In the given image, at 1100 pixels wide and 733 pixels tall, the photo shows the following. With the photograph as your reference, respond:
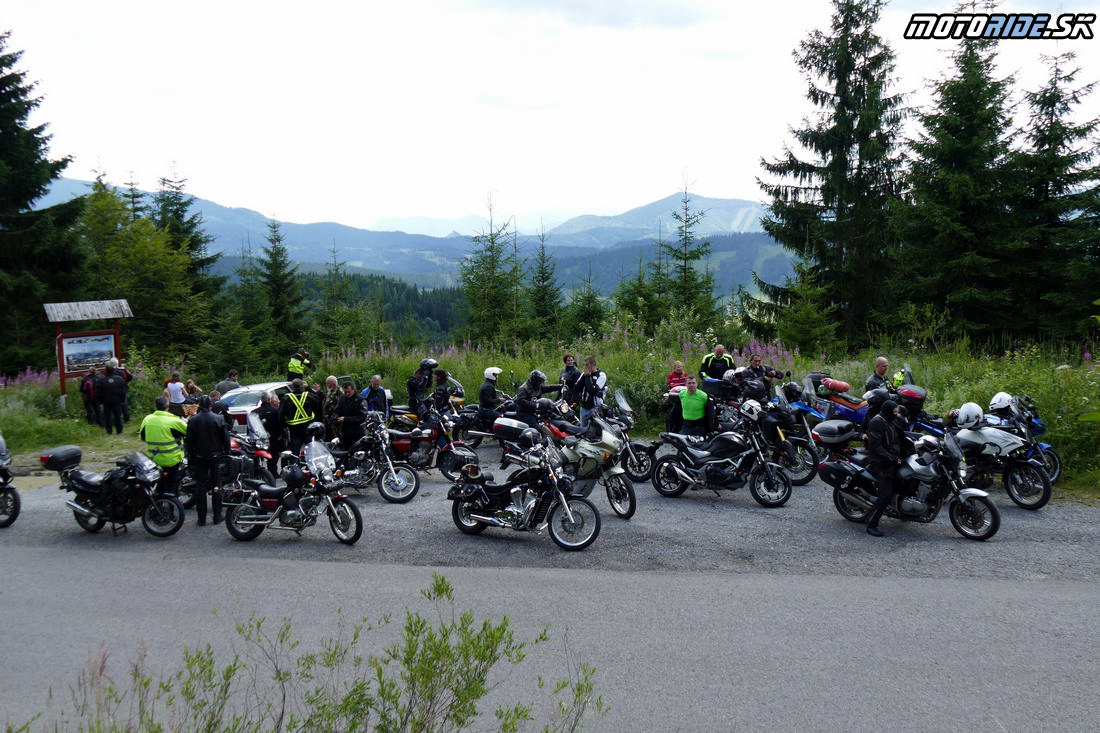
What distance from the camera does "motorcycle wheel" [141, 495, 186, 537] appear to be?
946 centimetres

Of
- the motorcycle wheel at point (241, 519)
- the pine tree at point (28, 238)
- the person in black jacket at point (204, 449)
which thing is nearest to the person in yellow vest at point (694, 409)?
the motorcycle wheel at point (241, 519)

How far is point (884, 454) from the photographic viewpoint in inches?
346

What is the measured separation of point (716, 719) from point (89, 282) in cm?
3598

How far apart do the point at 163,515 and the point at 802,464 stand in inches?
391

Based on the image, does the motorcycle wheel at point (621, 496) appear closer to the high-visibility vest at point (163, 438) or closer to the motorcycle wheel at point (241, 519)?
the motorcycle wheel at point (241, 519)

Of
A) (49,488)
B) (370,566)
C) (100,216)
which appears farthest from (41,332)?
(370,566)

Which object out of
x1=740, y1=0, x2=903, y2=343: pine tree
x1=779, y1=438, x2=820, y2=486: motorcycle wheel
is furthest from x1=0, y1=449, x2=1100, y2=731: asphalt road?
x1=740, y1=0, x2=903, y2=343: pine tree

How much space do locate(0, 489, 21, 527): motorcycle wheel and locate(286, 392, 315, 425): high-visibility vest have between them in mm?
3977

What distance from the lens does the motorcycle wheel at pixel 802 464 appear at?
1143cm

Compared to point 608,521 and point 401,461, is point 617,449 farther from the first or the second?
point 401,461

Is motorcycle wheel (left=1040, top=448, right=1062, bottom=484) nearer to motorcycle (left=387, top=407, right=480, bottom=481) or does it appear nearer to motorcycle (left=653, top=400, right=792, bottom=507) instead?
motorcycle (left=653, top=400, right=792, bottom=507)

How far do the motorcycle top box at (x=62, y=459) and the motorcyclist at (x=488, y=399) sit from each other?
6.46 m

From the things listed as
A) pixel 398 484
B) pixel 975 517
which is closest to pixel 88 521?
pixel 398 484

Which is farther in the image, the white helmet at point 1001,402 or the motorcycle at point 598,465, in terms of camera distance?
the white helmet at point 1001,402
